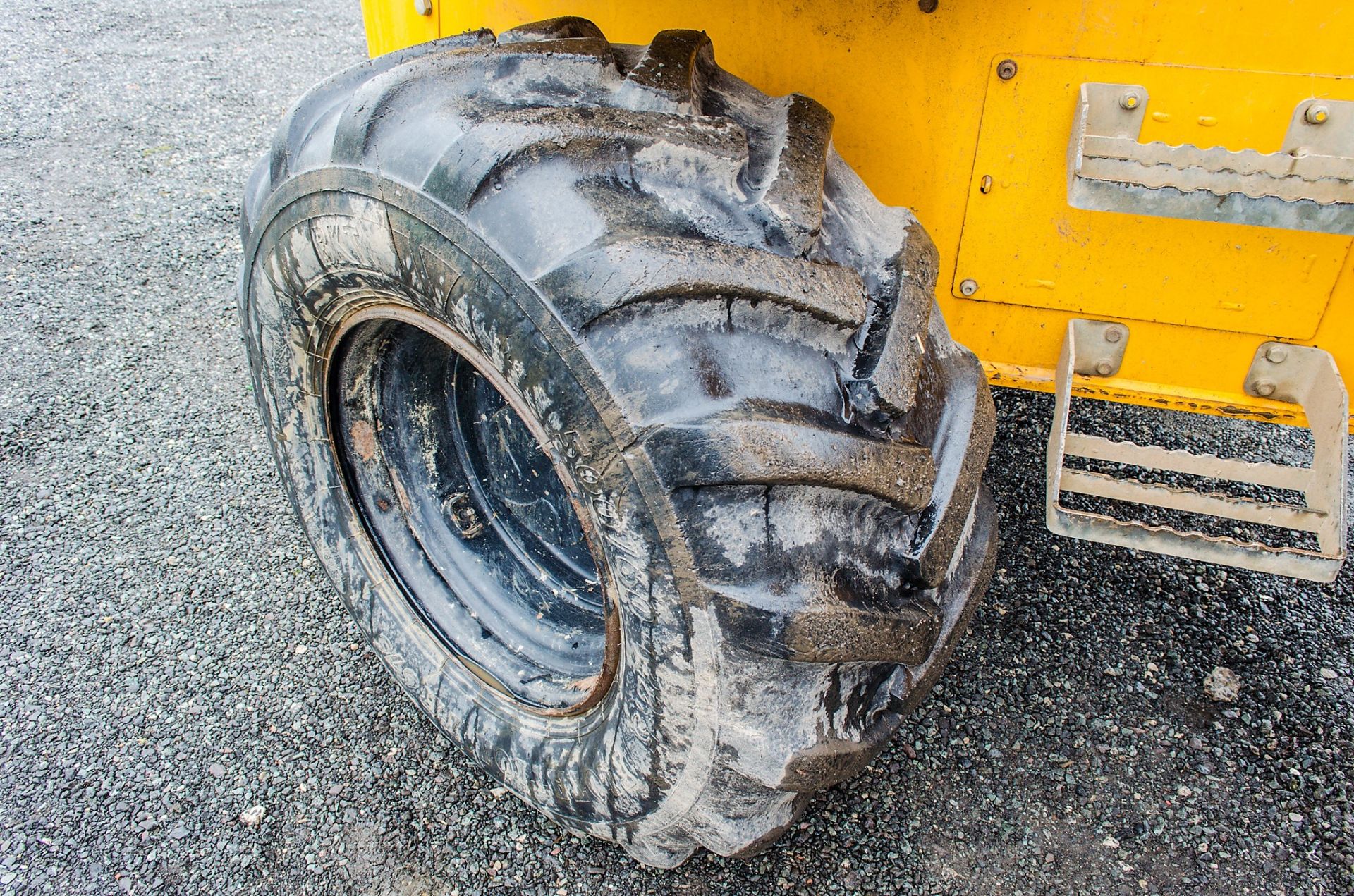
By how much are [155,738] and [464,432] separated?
88 centimetres

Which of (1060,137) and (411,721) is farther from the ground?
(1060,137)

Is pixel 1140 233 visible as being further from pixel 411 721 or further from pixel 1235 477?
pixel 411 721

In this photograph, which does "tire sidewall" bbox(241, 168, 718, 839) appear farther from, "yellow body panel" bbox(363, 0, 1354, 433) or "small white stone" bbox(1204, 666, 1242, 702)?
"small white stone" bbox(1204, 666, 1242, 702)

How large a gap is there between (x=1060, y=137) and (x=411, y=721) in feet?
5.32

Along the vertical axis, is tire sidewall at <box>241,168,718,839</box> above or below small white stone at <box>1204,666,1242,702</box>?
above

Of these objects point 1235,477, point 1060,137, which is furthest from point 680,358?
point 1235,477

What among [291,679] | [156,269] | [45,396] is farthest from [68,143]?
[291,679]

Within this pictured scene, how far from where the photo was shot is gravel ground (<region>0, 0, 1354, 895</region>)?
5.72 ft

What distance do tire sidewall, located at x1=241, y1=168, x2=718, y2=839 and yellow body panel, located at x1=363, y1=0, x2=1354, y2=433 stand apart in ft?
2.01

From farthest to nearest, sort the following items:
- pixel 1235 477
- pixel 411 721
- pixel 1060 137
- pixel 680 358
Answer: pixel 411 721 < pixel 1235 477 < pixel 1060 137 < pixel 680 358

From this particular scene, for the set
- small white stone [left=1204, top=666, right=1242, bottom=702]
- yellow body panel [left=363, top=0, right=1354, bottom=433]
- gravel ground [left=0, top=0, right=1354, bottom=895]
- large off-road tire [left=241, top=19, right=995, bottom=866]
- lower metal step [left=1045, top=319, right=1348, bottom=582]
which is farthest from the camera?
small white stone [left=1204, top=666, right=1242, bottom=702]

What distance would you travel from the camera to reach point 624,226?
46.6 inches

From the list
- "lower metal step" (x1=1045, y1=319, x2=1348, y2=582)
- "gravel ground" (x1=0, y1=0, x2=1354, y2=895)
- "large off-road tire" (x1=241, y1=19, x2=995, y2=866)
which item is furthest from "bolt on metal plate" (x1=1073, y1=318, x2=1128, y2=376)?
"gravel ground" (x1=0, y1=0, x2=1354, y2=895)

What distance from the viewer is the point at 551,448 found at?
4.21 feet
